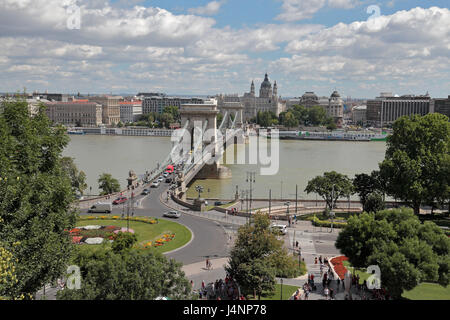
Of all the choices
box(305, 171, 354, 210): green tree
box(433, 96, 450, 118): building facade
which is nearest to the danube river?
box(305, 171, 354, 210): green tree

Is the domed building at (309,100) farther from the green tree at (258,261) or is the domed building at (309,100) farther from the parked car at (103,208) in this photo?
the green tree at (258,261)

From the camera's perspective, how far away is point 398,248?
554 inches

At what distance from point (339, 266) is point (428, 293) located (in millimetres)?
3325

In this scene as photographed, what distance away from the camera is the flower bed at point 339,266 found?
55.4 ft

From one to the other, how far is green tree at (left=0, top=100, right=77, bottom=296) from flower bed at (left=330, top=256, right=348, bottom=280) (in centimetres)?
919

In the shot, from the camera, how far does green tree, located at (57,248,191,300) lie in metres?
10.5

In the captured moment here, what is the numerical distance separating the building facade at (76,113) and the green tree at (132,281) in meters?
117

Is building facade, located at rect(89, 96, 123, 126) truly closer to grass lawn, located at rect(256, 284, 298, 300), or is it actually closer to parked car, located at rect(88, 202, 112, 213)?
parked car, located at rect(88, 202, 112, 213)

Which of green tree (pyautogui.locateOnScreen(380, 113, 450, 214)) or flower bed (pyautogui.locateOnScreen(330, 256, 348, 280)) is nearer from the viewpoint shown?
flower bed (pyautogui.locateOnScreen(330, 256, 348, 280))

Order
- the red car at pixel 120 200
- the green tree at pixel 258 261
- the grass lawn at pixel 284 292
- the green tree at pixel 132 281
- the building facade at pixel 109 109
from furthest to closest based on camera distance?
1. the building facade at pixel 109 109
2. the red car at pixel 120 200
3. the grass lawn at pixel 284 292
4. the green tree at pixel 258 261
5. the green tree at pixel 132 281

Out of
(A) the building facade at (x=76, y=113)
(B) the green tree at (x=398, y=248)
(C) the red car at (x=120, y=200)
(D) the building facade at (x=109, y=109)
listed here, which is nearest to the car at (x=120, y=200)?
(C) the red car at (x=120, y=200)

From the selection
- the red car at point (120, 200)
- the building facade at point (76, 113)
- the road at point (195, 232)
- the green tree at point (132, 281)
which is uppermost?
the building facade at point (76, 113)

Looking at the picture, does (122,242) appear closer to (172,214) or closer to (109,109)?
(172,214)

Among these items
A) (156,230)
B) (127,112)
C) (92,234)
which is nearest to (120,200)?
(156,230)
